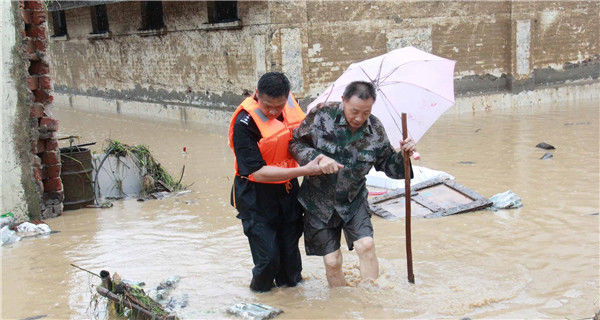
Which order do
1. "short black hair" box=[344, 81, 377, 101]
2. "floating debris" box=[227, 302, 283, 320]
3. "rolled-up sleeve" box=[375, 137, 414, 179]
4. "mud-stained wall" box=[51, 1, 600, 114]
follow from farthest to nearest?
"mud-stained wall" box=[51, 1, 600, 114] < "rolled-up sleeve" box=[375, 137, 414, 179] < "floating debris" box=[227, 302, 283, 320] < "short black hair" box=[344, 81, 377, 101]

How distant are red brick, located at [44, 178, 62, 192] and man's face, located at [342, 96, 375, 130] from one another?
4.14m

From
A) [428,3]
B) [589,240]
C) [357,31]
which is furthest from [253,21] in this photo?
[589,240]

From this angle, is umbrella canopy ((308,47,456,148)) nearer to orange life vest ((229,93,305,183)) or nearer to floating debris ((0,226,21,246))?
orange life vest ((229,93,305,183))

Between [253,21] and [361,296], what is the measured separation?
8937 mm

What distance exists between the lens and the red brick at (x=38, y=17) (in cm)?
679

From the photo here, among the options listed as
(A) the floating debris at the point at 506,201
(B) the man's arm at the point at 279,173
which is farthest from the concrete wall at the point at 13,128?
(A) the floating debris at the point at 506,201

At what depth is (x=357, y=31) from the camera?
43.2 feet

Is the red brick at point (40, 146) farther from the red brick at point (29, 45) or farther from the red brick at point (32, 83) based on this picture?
the red brick at point (29, 45)

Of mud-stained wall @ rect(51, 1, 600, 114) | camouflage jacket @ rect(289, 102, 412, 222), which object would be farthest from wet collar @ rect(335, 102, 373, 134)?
mud-stained wall @ rect(51, 1, 600, 114)

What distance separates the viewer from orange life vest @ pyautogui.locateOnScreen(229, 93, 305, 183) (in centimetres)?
427

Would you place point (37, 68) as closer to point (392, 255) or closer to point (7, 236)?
point (7, 236)

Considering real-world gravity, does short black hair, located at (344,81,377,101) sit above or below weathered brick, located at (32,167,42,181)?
above

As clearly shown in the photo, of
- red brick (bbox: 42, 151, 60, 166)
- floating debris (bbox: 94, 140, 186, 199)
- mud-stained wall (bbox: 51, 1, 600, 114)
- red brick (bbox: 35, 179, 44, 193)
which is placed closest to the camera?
red brick (bbox: 35, 179, 44, 193)

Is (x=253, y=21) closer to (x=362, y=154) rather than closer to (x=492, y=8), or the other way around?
(x=492, y=8)
